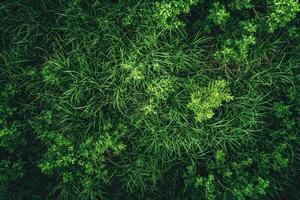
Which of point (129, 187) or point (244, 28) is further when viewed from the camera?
point (129, 187)

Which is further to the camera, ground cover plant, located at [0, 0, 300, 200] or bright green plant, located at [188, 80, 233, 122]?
ground cover plant, located at [0, 0, 300, 200]

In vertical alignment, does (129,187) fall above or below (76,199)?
above

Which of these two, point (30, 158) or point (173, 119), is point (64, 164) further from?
point (173, 119)

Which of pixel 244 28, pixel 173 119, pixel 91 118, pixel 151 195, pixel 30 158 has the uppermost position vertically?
pixel 244 28

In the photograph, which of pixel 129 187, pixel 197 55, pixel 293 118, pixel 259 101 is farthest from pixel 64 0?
pixel 293 118

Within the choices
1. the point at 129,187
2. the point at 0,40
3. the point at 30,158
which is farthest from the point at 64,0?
the point at 129,187

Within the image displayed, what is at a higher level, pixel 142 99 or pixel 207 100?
pixel 207 100

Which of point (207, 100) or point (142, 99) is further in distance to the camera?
point (142, 99)

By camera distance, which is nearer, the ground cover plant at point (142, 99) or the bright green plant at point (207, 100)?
the bright green plant at point (207, 100)
